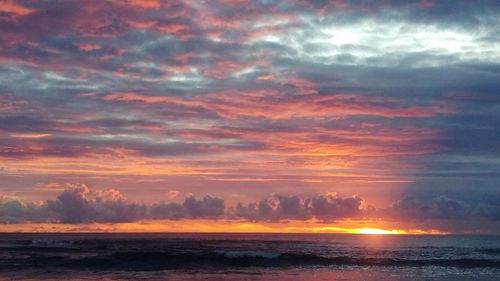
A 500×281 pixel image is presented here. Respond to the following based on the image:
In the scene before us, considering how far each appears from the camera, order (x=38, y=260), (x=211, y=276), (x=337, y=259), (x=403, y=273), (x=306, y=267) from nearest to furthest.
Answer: (x=211, y=276), (x=403, y=273), (x=306, y=267), (x=38, y=260), (x=337, y=259)

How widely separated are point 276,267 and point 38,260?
20.9 meters

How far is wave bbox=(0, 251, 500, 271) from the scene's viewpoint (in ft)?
144

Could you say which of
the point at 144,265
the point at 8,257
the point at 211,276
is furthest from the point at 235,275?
the point at 8,257

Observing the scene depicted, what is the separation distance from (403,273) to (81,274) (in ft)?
75.7

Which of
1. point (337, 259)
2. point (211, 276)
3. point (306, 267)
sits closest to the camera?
point (211, 276)

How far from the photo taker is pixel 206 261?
1905 inches

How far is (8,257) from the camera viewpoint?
50.1 metres

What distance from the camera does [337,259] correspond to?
5066 cm

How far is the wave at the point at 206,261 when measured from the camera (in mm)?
43938

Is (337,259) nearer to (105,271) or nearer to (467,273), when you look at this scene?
(467,273)

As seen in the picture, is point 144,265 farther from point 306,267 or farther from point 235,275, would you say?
point 306,267

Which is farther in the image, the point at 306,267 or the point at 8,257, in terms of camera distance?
the point at 8,257

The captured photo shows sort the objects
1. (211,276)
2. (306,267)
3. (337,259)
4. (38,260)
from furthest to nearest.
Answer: (337,259)
(38,260)
(306,267)
(211,276)

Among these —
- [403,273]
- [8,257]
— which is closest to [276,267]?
[403,273]
